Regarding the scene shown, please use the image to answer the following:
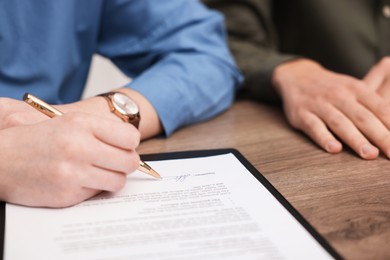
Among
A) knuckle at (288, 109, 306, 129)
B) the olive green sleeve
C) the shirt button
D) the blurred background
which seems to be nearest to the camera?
knuckle at (288, 109, 306, 129)

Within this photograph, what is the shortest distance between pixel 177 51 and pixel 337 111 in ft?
1.02

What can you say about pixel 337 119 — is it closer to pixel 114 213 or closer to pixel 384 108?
pixel 384 108

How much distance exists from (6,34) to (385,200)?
0.58 meters

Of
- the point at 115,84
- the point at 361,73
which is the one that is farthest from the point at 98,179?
the point at 115,84

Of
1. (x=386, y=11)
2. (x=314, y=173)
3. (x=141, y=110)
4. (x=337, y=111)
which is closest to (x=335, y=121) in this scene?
(x=337, y=111)

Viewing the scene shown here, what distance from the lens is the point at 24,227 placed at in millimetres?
394

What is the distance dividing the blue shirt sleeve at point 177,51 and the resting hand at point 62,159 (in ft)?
0.89

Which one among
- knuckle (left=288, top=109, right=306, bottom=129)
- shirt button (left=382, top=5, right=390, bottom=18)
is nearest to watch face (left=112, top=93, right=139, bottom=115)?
knuckle (left=288, top=109, right=306, bottom=129)

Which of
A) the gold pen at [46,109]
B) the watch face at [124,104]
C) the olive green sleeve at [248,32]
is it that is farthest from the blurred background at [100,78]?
the gold pen at [46,109]

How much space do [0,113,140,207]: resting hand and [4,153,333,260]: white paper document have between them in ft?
0.05

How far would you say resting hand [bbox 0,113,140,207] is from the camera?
1.37 ft

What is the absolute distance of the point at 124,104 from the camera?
62 centimetres

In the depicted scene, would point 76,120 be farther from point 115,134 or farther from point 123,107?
point 123,107

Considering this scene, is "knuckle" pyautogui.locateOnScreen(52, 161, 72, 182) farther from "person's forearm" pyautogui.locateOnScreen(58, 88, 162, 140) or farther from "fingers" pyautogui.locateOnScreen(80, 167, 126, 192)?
"person's forearm" pyautogui.locateOnScreen(58, 88, 162, 140)
